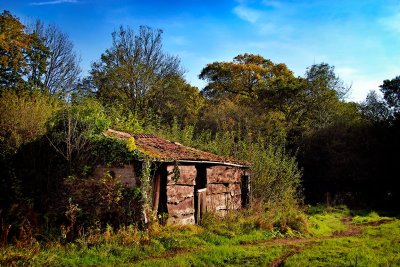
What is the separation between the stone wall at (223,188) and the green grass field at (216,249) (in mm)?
1452

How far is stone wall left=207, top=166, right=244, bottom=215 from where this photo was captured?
14734mm

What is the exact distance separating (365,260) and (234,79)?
2795 centimetres

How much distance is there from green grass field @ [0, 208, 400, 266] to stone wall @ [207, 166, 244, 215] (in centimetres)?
145

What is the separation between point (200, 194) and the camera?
45.8 feet

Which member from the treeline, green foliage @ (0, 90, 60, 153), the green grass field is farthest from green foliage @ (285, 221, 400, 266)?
green foliage @ (0, 90, 60, 153)

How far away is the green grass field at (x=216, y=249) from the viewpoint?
29.6 ft

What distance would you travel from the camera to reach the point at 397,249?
10.5 m

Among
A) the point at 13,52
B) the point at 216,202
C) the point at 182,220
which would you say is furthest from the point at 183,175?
the point at 13,52

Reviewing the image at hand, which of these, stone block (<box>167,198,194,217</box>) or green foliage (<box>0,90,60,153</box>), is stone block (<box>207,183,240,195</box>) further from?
green foliage (<box>0,90,60,153</box>)

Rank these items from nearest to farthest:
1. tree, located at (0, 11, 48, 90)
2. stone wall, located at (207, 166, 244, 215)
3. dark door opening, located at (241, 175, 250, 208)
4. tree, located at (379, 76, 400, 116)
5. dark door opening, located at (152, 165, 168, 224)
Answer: dark door opening, located at (152, 165, 168, 224)
stone wall, located at (207, 166, 244, 215)
dark door opening, located at (241, 175, 250, 208)
tree, located at (0, 11, 48, 90)
tree, located at (379, 76, 400, 116)

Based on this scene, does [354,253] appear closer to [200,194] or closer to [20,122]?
[200,194]

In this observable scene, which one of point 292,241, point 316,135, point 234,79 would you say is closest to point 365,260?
point 292,241

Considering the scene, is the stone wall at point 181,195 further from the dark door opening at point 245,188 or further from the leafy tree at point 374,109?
the leafy tree at point 374,109

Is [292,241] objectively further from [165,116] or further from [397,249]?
[165,116]
